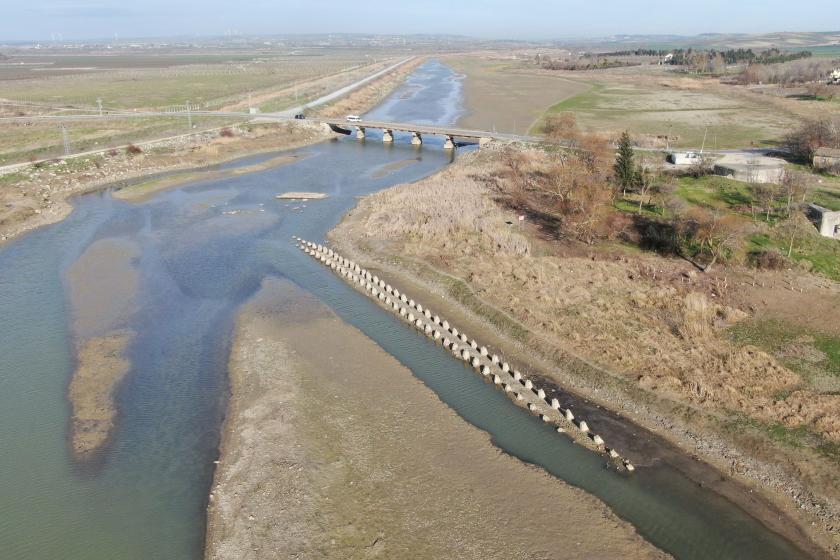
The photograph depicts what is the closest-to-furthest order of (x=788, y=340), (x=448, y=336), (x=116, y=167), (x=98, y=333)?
(x=788, y=340), (x=448, y=336), (x=98, y=333), (x=116, y=167)

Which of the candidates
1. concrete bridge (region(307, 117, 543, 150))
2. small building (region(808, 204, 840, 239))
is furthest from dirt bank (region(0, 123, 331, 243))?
small building (region(808, 204, 840, 239))

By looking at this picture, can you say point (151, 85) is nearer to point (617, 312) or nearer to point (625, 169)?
point (625, 169)

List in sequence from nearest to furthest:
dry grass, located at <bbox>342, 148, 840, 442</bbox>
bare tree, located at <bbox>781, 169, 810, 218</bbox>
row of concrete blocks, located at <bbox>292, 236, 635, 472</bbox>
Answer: row of concrete blocks, located at <bbox>292, 236, 635, 472</bbox>
dry grass, located at <bbox>342, 148, 840, 442</bbox>
bare tree, located at <bbox>781, 169, 810, 218</bbox>

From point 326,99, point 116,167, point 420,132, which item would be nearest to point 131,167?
point 116,167

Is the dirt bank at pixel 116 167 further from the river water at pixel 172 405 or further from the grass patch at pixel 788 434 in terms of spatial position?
the grass patch at pixel 788 434

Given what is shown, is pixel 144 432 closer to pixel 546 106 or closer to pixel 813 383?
pixel 813 383

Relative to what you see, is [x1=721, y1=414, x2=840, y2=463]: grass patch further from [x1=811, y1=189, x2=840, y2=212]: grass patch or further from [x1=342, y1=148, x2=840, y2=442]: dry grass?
[x1=811, y1=189, x2=840, y2=212]: grass patch

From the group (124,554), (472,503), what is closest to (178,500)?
(124,554)
